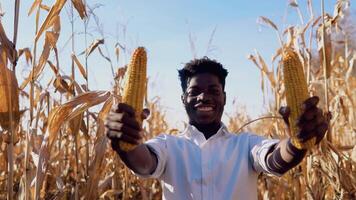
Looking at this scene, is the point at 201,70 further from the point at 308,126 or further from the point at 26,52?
the point at 26,52

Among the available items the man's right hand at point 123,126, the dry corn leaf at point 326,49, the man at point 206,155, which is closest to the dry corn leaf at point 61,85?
the man at point 206,155

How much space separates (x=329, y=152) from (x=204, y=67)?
117 cm

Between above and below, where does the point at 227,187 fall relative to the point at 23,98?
below

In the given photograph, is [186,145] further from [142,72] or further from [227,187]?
[142,72]

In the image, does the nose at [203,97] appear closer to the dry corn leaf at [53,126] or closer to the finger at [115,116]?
the dry corn leaf at [53,126]

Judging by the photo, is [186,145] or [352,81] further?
Result: [352,81]

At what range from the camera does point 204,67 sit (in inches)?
88.2

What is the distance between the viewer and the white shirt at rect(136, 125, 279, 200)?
6.25ft

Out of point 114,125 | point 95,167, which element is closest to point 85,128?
point 95,167

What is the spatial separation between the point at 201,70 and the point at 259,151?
0.57 meters

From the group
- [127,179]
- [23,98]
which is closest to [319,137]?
[127,179]

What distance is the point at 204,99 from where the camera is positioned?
2.05 m

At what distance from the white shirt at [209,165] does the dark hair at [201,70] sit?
0.32 m

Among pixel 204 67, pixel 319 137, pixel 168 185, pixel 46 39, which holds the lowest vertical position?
pixel 168 185
